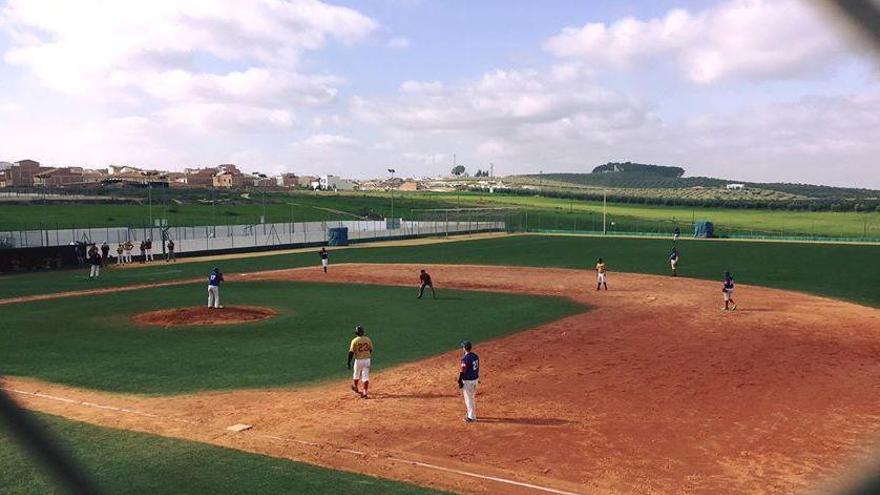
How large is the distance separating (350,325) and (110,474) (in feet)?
43.9

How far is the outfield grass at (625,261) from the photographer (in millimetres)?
36000

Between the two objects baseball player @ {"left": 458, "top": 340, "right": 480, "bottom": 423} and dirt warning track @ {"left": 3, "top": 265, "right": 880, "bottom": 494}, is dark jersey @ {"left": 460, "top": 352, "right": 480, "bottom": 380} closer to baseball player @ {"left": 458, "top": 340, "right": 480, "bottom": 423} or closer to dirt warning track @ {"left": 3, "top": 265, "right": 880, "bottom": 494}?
baseball player @ {"left": 458, "top": 340, "right": 480, "bottom": 423}

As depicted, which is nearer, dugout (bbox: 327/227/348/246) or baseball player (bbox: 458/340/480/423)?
baseball player (bbox: 458/340/480/423)

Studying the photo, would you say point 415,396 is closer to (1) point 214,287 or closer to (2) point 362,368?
(2) point 362,368

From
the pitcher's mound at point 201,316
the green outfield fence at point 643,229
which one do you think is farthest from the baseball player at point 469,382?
the green outfield fence at point 643,229

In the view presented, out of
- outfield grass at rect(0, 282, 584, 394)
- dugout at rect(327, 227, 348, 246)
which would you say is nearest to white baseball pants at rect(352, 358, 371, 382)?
outfield grass at rect(0, 282, 584, 394)

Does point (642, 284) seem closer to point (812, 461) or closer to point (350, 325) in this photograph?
point (350, 325)

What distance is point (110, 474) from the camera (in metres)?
10.1

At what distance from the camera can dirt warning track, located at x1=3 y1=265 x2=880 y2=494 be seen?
10.8 metres

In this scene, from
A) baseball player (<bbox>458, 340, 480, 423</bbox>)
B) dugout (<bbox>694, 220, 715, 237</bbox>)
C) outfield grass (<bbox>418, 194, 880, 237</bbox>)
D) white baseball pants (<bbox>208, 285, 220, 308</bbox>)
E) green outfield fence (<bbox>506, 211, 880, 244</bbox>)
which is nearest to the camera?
baseball player (<bbox>458, 340, 480, 423</bbox>)

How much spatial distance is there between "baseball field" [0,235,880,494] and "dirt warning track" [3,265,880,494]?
56 mm

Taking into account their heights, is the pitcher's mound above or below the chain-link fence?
below

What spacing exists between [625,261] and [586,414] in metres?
37.5

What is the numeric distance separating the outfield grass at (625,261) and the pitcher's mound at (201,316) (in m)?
11.5
